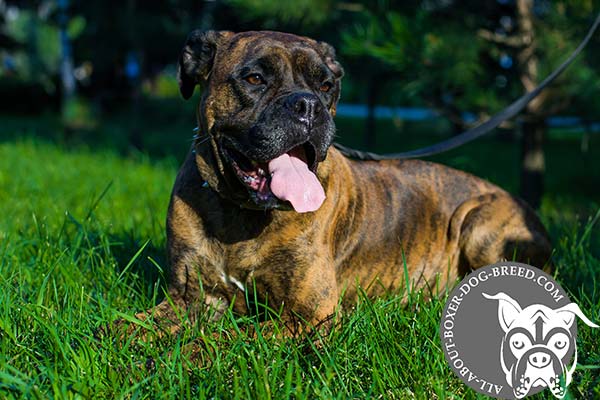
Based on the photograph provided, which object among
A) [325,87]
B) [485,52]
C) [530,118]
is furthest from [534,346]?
[485,52]

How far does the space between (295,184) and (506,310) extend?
981 millimetres

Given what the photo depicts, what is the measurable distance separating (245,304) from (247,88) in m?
0.97

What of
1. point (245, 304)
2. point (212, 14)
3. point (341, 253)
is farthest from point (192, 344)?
point (212, 14)

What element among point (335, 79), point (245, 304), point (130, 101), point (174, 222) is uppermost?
point (335, 79)

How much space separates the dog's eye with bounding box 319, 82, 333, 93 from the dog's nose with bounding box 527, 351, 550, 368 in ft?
4.94

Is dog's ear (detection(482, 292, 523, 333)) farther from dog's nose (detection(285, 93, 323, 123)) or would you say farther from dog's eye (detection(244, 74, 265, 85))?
dog's eye (detection(244, 74, 265, 85))

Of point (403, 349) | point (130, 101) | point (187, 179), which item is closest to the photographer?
point (403, 349)

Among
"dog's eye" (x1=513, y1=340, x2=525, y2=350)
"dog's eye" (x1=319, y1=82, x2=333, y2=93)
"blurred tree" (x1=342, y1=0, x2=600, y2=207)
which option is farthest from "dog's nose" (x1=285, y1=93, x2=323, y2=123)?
"blurred tree" (x1=342, y1=0, x2=600, y2=207)

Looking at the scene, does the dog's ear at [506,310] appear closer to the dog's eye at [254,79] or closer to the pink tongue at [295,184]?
the pink tongue at [295,184]

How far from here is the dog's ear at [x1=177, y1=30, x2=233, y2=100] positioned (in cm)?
302

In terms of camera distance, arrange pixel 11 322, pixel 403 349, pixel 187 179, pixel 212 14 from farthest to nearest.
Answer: pixel 212 14 → pixel 187 179 → pixel 11 322 → pixel 403 349

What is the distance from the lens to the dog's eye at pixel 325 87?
3.01 m

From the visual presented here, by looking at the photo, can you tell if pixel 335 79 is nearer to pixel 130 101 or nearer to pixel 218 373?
pixel 218 373

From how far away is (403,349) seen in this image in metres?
2.34
